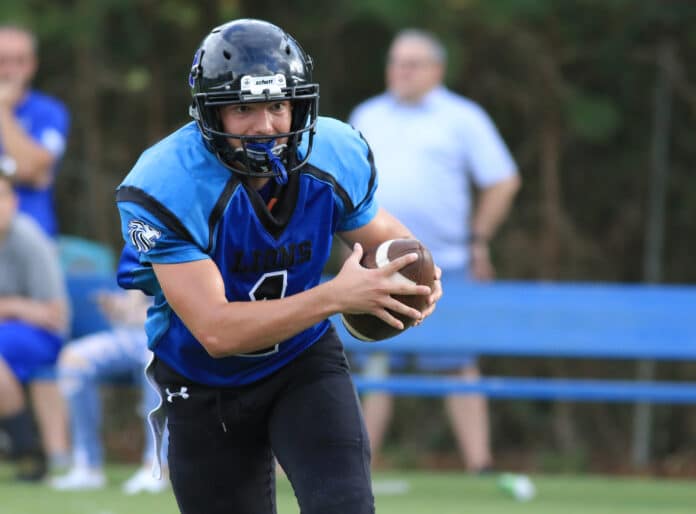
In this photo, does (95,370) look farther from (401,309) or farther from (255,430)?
(401,309)

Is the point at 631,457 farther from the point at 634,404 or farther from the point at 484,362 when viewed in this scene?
the point at 484,362

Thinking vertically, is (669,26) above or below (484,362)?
above

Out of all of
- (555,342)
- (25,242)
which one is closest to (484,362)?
(555,342)

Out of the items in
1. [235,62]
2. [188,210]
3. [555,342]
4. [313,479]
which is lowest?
[555,342]

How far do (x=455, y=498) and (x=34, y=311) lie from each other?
2302 mm

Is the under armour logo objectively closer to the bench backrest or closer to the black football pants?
the black football pants

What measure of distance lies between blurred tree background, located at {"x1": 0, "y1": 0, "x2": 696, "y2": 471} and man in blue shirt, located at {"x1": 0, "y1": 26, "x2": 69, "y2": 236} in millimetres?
1480

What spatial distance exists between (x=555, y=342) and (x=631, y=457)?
2.08 meters

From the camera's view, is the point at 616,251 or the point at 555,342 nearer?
the point at 555,342

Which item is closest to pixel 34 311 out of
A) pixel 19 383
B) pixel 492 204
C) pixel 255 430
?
pixel 19 383

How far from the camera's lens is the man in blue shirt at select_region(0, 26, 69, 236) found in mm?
6996

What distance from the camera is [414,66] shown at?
6.99 m

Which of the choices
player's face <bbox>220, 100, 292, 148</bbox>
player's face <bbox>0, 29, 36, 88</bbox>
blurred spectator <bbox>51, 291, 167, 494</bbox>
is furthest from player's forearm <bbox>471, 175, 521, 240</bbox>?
player's face <bbox>220, 100, 292, 148</bbox>

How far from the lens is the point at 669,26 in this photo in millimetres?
8664
